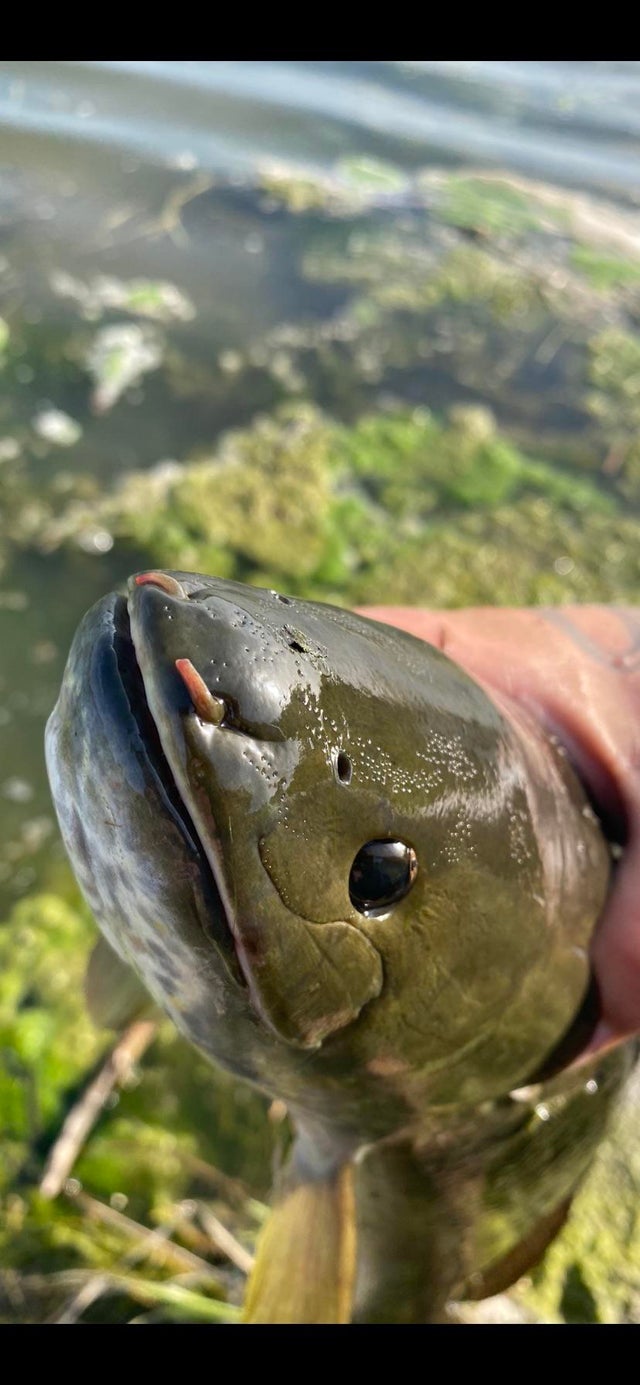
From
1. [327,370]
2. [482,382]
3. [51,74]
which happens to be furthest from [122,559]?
[51,74]

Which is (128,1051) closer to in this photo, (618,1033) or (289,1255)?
(289,1255)

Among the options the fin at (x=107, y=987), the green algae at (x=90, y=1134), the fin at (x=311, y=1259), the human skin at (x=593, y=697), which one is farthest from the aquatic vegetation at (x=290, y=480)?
the human skin at (x=593, y=697)

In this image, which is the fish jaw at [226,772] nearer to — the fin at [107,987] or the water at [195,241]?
the fin at [107,987]

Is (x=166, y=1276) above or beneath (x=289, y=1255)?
beneath

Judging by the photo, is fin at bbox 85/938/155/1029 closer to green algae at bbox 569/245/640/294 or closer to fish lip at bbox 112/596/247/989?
fish lip at bbox 112/596/247/989

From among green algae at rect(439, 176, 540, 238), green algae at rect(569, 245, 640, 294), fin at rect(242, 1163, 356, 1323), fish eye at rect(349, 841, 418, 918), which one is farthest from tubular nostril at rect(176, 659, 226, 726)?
green algae at rect(439, 176, 540, 238)

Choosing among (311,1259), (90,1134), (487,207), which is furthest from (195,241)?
→ (311,1259)
